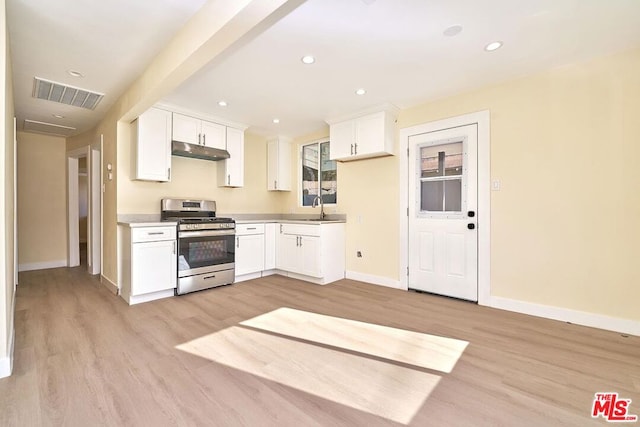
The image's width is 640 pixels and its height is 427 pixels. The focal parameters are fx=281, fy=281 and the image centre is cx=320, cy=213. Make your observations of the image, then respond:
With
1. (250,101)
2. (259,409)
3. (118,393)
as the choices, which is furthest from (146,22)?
(259,409)

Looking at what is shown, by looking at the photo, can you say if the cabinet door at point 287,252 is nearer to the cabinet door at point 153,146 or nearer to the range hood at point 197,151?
the range hood at point 197,151

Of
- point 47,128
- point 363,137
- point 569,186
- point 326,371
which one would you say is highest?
point 47,128

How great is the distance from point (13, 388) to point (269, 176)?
4.11 meters

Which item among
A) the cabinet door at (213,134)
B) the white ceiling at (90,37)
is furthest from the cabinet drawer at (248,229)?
the white ceiling at (90,37)

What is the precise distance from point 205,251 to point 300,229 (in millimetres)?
1352

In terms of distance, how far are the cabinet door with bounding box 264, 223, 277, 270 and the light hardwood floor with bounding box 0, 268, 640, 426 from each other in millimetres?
1317

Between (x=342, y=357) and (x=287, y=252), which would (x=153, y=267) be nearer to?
(x=287, y=252)

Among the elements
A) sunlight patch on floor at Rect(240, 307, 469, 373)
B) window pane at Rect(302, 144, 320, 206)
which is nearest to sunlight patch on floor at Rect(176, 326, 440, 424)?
sunlight patch on floor at Rect(240, 307, 469, 373)

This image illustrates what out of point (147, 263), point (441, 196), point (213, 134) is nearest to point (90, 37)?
point (213, 134)

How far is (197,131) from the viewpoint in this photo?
13.1ft

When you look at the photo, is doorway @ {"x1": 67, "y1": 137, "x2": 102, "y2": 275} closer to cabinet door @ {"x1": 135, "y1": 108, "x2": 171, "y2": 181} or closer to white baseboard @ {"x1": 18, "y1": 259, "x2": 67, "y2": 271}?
white baseboard @ {"x1": 18, "y1": 259, "x2": 67, "y2": 271}

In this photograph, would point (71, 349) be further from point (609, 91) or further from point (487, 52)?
point (609, 91)

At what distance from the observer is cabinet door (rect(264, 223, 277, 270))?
14.6 ft

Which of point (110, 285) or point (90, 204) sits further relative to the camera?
point (90, 204)
